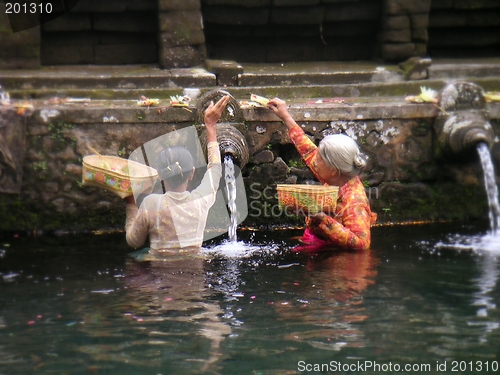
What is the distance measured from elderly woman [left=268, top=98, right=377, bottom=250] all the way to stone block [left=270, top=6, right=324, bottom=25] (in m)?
3.80

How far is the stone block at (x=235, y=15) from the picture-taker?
8945 mm

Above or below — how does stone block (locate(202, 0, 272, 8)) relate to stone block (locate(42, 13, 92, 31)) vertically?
above

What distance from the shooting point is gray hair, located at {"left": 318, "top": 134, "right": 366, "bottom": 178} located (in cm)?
543

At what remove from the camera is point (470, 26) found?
384 inches

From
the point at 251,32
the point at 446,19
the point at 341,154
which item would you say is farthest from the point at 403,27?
the point at 341,154

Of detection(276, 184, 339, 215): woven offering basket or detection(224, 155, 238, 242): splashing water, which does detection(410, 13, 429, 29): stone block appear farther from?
detection(276, 184, 339, 215): woven offering basket

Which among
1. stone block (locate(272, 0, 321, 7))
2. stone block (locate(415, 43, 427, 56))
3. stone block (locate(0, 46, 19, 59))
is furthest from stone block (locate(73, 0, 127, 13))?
stone block (locate(415, 43, 427, 56))

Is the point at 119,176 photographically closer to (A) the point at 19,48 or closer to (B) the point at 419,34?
(A) the point at 19,48

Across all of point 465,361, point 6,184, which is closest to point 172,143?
point 6,184

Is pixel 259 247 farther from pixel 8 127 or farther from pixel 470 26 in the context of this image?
pixel 470 26

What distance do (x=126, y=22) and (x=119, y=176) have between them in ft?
13.1

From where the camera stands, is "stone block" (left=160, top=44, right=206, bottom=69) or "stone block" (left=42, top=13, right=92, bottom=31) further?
"stone block" (left=42, top=13, right=92, bottom=31)

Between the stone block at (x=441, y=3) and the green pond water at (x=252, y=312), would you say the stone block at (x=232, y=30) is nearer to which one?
the stone block at (x=441, y=3)

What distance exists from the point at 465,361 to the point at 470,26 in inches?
262
